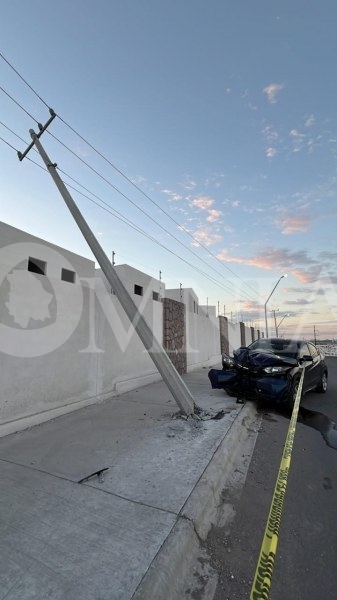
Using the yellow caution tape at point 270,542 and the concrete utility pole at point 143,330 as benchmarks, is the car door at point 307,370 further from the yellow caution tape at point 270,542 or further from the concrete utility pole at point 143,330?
the yellow caution tape at point 270,542

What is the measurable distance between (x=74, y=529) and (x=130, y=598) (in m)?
0.79

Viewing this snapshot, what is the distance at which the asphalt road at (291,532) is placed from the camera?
2.02 m

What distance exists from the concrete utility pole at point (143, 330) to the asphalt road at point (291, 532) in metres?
1.48

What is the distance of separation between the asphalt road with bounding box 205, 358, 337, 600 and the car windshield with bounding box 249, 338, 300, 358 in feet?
9.58

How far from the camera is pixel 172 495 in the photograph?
2.86m

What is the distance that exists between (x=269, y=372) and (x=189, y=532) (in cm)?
430

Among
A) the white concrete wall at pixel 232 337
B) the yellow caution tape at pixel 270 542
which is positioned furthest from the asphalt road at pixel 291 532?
the white concrete wall at pixel 232 337

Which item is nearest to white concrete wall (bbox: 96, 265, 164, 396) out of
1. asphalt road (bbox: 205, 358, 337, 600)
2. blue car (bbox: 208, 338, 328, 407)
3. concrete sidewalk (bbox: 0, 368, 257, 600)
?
concrete sidewalk (bbox: 0, 368, 257, 600)

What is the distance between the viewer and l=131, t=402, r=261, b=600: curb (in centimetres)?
189

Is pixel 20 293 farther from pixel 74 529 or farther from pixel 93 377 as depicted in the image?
pixel 74 529

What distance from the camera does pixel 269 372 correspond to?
20.3ft

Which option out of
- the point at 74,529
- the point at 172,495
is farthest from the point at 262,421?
the point at 74,529

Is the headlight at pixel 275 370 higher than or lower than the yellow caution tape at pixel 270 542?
higher

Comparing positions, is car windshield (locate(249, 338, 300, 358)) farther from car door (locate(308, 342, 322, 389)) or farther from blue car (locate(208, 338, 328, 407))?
car door (locate(308, 342, 322, 389))
